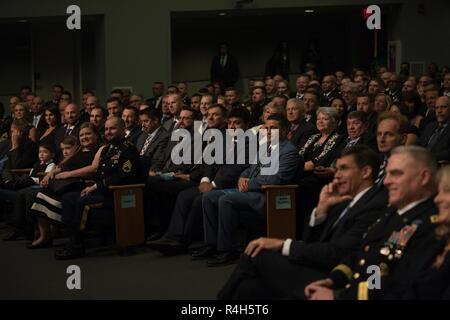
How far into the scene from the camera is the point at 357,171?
164 inches

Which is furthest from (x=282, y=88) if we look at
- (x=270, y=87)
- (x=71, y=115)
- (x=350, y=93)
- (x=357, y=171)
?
(x=357, y=171)

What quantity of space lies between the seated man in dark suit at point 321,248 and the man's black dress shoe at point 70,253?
2.74 m

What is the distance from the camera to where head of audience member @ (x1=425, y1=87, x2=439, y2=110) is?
25.8 ft

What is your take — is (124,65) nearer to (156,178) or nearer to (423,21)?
(423,21)

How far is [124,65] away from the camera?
43.8 ft

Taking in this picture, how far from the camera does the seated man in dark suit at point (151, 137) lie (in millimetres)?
7637

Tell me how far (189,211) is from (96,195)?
0.73 m

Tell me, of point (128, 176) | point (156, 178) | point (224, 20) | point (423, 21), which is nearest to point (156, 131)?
point (156, 178)

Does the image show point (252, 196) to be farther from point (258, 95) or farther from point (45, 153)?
point (258, 95)

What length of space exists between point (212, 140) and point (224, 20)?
10031mm

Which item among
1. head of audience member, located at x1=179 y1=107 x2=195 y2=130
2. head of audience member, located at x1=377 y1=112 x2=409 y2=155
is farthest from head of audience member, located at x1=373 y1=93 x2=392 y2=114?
head of audience member, located at x1=377 y1=112 x2=409 y2=155

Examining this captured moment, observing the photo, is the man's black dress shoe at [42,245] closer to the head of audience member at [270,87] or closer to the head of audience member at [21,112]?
the head of audience member at [21,112]

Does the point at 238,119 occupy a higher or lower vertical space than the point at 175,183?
higher

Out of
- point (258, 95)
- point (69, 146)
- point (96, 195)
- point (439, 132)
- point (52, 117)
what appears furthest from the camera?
point (258, 95)
